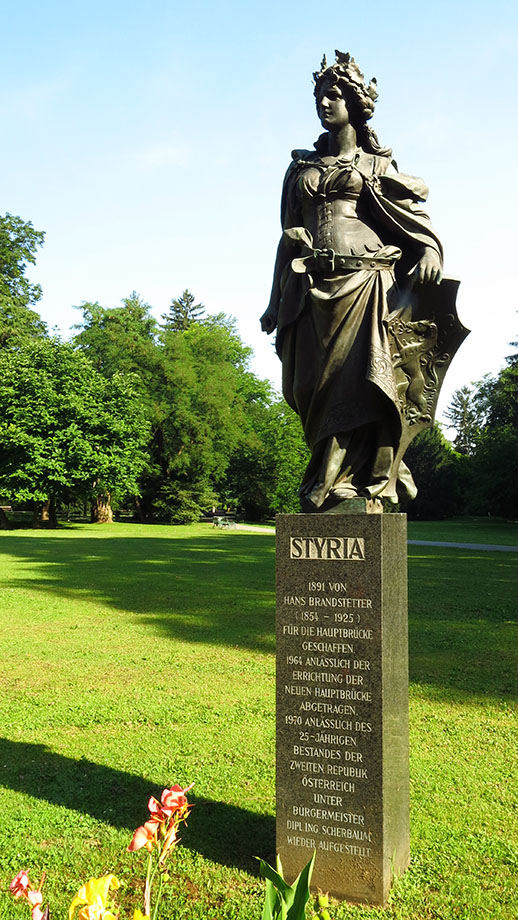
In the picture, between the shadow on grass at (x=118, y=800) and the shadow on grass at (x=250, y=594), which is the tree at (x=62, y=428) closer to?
the shadow on grass at (x=250, y=594)

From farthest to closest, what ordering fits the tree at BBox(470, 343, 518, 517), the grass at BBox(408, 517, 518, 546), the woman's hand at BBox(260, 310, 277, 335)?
the tree at BBox(470, 343, 518, 517) < the grass at BBox(408, 517, 518, 546) < the woman's hand at BBox(260, 310, 277, 335)

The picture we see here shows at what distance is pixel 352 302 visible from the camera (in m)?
4.17

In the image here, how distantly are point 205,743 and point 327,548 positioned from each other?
9.72ft

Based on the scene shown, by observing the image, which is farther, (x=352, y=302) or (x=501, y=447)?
(x=501, y=447)

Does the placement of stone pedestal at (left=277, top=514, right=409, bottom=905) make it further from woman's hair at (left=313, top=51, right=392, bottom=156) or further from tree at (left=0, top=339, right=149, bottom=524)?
tree at (left=0, top=339, right=149, bottom=524)

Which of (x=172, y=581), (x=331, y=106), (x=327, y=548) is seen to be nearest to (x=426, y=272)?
(x=331, y=106)

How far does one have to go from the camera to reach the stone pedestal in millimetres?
3746

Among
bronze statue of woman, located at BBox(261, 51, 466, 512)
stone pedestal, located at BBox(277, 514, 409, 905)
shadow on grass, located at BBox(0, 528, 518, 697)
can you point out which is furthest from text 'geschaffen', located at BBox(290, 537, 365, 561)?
shadow on grass, located at BBox(0, 528, 518, 697)

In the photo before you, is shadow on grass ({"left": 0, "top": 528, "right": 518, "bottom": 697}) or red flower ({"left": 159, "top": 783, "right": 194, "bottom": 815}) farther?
shadow on grass ({"left": 0, "top": 528, "right": 518, "bottom": 697})

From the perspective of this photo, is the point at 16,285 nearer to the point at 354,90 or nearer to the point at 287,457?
the point at 287,457

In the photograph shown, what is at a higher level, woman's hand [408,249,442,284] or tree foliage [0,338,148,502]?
tree foliage [0,338,148,502]

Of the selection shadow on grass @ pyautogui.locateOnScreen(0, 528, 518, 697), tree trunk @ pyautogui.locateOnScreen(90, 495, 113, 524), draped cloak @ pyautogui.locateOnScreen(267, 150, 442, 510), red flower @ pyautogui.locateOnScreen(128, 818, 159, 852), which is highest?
draped cloak @ pyautogui.locateOnScreen(267, 150, 442, 510)

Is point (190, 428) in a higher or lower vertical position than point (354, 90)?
higher

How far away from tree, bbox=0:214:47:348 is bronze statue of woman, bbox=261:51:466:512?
120 ft
